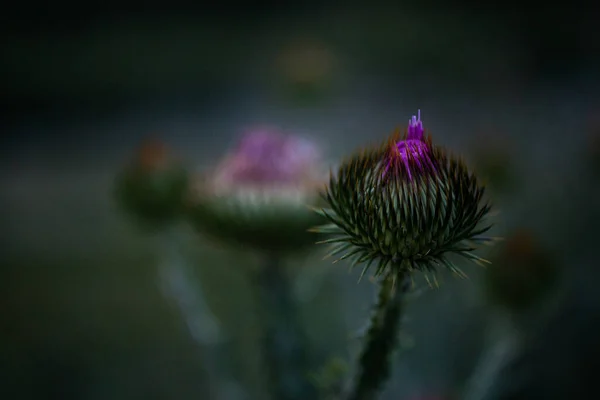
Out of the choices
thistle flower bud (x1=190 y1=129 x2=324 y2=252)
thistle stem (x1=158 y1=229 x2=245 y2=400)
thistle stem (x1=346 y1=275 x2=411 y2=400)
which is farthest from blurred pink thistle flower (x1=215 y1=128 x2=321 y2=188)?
thistle stem (x1=346 y1=275 x2=411 y2=400)

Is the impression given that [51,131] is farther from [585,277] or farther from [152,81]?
[585,277]

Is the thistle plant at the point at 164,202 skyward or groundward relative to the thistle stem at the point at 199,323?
skyward

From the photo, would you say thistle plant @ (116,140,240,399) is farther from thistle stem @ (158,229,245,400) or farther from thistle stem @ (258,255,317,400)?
thistle stem @ (258,255,317,400)

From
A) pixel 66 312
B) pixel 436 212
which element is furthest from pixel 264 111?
pixel 436 212

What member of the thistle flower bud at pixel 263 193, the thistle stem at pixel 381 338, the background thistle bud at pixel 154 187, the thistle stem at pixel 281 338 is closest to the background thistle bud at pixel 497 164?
the thistle flower bud at pixel 263 193

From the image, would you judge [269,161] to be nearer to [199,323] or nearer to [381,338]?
[199,323]

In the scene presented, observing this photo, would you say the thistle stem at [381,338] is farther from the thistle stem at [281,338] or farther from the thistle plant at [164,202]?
the thistle plant at [164,202]
